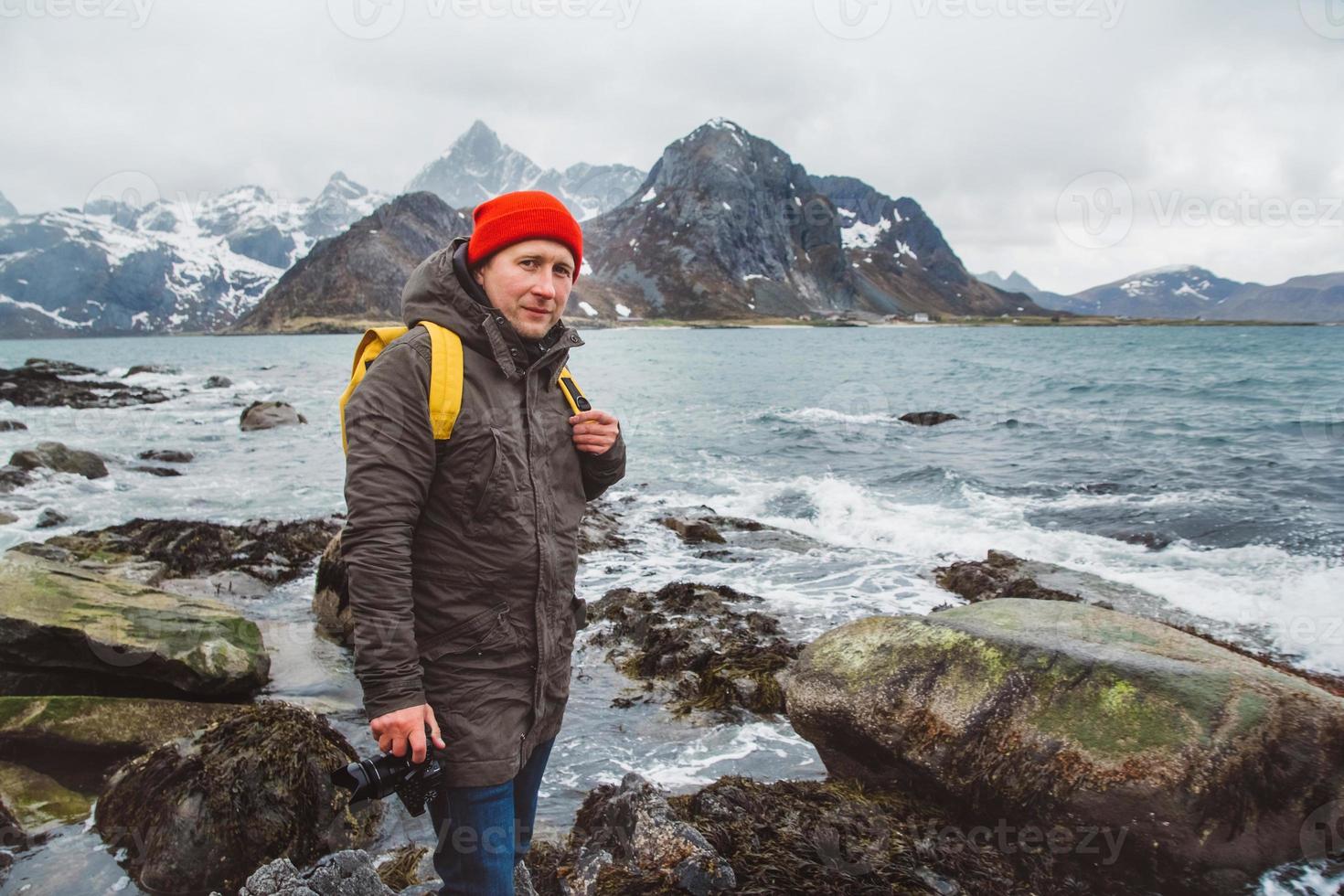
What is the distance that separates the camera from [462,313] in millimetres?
3014

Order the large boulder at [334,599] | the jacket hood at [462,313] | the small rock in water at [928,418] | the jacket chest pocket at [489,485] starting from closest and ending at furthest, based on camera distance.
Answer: the jacket chest pocket at [489,485]
the jacket hood at [462,313]
the large boulder at [334,599]
the small rock in water at [928,418]

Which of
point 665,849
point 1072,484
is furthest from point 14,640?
point 1072,484

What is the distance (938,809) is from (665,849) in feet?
6.95

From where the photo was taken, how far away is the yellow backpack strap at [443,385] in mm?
2783

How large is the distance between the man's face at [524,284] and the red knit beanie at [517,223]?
35 mm

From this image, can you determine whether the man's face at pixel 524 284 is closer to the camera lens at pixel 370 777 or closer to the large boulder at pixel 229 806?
the camera lens at pixel 370 777

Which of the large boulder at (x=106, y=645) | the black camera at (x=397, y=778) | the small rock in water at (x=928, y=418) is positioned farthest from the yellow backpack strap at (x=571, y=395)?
the small rock in water at (x=928, y=418)

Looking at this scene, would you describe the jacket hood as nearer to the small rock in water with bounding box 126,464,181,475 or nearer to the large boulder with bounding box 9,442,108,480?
the large boulder with bounding box 9,442,108,480

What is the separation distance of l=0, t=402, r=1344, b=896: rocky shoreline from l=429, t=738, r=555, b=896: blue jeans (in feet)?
3.86

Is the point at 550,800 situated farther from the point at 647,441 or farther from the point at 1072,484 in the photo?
the point at 647,441

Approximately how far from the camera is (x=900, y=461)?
23.3 metres

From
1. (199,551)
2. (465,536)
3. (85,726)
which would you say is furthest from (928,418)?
(465,536)

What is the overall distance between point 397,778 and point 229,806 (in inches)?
120

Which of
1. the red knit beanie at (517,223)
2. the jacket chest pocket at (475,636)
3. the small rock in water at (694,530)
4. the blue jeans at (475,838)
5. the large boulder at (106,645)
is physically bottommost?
the small rock in water at (694,530)
